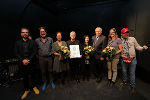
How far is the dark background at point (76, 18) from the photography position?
3.36m

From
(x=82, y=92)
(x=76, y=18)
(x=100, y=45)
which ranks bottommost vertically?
(x=82, y=92)

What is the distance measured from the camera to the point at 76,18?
5828 mm

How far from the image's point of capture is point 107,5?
510 cm

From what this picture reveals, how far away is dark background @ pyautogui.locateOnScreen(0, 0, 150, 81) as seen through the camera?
336 cm

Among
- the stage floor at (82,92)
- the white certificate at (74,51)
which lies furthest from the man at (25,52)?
the white certificate at (74,51)

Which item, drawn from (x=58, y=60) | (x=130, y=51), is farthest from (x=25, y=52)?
(x=130, y=51)

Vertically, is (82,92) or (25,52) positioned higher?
(25,52)

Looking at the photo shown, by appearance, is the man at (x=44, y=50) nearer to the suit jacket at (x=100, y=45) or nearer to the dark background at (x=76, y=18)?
the suit jacket at (x=100, y=45)

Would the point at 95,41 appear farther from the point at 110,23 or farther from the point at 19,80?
the point at 19,80

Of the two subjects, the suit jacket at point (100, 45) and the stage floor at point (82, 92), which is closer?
the stage floor at point (82, 92)

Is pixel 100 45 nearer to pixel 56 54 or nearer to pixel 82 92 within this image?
pixel 56 54

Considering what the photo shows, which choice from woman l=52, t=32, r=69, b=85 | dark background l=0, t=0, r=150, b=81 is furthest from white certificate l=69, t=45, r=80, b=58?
dark background l=0, t=0, r=150, b=81

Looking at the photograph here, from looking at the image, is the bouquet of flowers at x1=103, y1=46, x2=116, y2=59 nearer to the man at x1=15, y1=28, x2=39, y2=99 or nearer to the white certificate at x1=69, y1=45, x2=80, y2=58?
the white certificate at x1=69, y1=45, x2=80, y2=58

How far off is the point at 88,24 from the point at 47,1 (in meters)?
3.02
